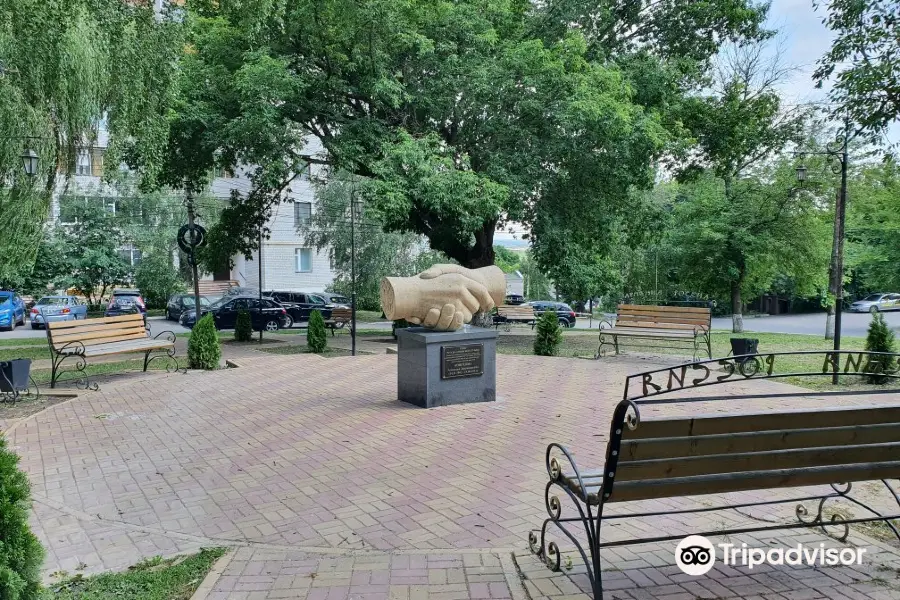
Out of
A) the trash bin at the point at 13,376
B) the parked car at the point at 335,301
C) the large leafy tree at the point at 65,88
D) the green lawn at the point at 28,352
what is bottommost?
the green lawn at the point at 28,352

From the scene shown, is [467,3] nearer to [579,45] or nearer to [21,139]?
[579,45]

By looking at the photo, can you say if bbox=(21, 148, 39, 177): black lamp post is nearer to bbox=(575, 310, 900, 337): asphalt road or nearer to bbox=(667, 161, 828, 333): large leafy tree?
bbox=(667, 161, 828, 333): large leafy tree

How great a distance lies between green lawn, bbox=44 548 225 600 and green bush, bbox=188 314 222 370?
26.7 ft

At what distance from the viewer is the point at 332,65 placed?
1620 cm

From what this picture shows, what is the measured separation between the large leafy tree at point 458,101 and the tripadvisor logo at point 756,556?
10.7 meters

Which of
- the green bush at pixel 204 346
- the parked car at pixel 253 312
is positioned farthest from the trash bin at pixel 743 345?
the parked car at pixel 253 312

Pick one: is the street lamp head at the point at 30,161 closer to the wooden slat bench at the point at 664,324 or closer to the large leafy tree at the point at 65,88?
the large leafy tree at the point at 65,88

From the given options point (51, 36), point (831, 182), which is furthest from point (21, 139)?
point (831, 182)

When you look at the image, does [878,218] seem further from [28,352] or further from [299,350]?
[28,352]

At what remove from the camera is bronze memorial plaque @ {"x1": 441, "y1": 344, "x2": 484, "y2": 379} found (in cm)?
803

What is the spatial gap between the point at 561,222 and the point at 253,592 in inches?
578

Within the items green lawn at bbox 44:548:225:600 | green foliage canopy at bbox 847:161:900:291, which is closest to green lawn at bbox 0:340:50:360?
green lawn at bbox 44:548:225:600

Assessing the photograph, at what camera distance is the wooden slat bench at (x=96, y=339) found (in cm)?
997

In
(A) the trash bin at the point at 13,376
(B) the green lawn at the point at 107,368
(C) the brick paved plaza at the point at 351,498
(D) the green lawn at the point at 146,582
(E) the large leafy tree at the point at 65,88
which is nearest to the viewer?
(D) the green lawn at the point at 146,582
